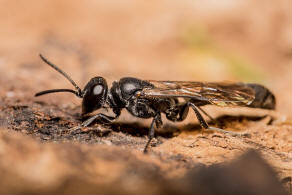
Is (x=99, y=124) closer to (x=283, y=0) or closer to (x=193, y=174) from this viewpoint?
(x=193, y=174)

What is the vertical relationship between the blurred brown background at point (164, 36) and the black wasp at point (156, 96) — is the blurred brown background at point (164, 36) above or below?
above

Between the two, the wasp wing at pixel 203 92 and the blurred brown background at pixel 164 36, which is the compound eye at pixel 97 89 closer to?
the wasp wing at pixel 203 92

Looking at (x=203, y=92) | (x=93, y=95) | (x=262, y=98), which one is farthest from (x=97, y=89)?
(x=262, y=98)

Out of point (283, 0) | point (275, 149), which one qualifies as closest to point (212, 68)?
point (283, 0)

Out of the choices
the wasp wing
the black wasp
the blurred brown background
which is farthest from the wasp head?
the blurred brown background

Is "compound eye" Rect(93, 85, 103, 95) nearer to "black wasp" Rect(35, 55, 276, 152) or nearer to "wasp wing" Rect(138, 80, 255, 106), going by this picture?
"black wasp" Rect(35, 55, 276, 152)

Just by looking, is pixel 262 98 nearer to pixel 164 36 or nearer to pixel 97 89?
pixel 97 89

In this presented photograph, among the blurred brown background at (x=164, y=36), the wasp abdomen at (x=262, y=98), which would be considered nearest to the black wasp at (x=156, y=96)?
the wasp abdomen at (x=262, y=98)
